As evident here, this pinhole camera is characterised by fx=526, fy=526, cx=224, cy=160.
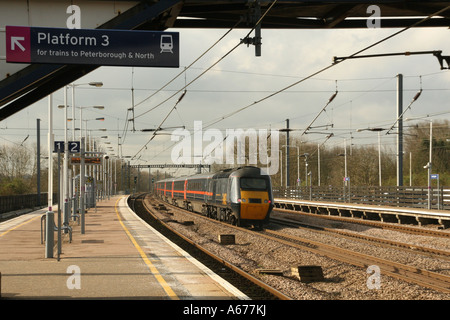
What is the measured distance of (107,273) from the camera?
33.8 ft

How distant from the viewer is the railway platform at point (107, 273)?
8.34 metres

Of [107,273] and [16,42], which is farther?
[107,273]

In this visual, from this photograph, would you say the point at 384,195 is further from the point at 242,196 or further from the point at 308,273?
the point at 308,273

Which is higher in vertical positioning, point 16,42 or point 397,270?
point 16,42

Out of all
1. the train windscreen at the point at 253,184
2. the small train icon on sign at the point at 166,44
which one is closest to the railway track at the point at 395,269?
the small train icon on sign at the point at 166,44

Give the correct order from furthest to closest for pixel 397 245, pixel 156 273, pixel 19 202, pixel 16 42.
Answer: pixel 19 202 → pixel 397 245 → pixel 156 273 → pixel 16 42

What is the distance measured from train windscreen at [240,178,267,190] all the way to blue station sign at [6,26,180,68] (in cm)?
1481

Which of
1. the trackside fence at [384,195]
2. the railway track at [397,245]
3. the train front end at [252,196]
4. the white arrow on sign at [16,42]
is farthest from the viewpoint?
the trackside fence at [384,195]

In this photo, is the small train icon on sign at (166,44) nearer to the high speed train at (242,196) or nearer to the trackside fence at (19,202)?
the high speed train at (242,196)

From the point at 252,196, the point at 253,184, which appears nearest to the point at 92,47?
the point at 252,196

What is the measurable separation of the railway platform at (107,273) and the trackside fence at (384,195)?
15.3 metres

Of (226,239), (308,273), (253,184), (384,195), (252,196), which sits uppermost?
(253,184)

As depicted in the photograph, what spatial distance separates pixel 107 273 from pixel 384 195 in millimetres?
22826
